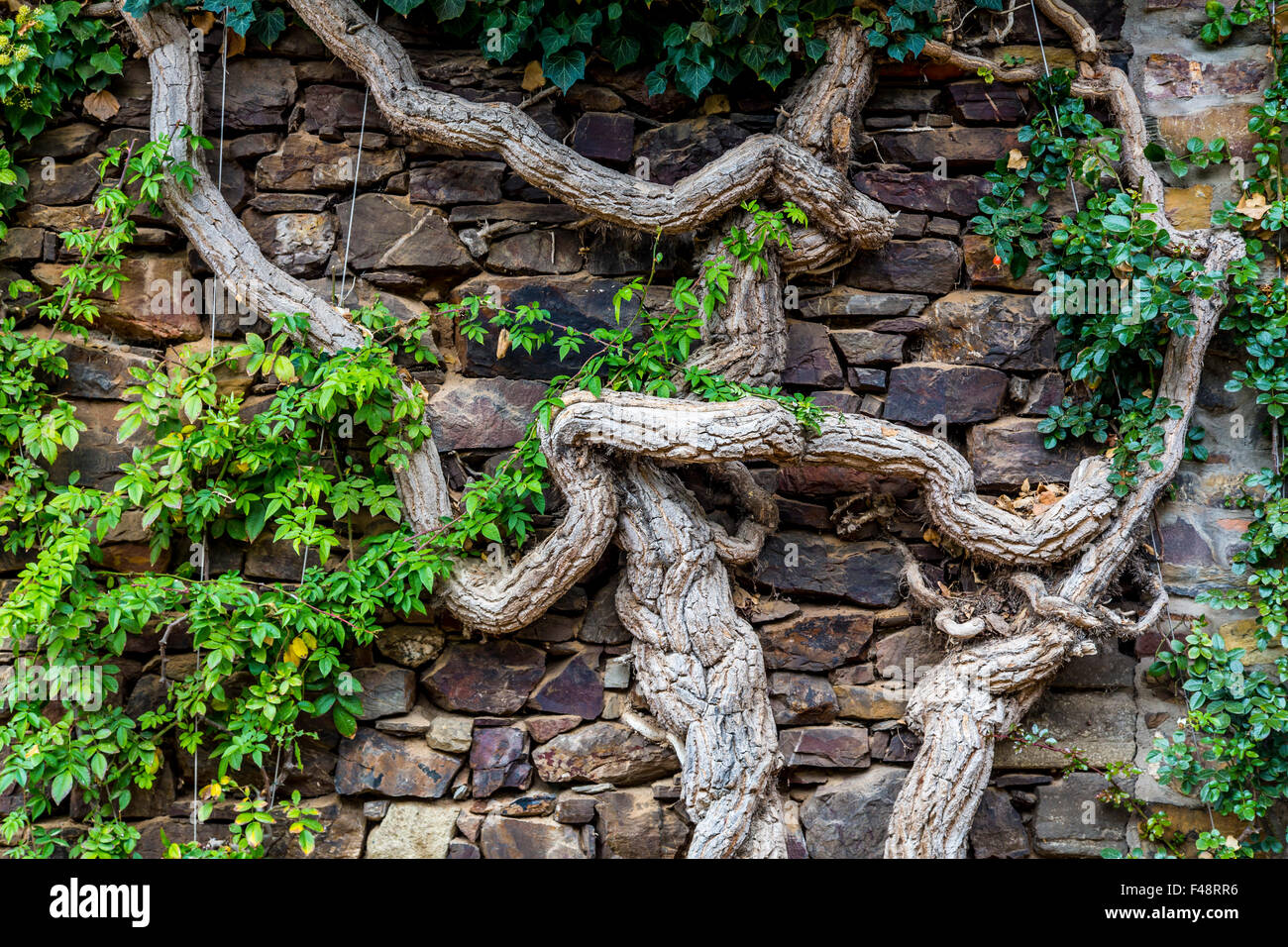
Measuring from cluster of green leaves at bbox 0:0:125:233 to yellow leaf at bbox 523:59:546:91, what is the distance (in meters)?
1.38

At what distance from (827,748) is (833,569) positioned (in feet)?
1.96

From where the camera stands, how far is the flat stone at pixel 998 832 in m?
2.88

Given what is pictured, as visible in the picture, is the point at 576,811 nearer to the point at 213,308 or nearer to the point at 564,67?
the point at 213,308

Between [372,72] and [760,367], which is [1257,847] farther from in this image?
[372,72]

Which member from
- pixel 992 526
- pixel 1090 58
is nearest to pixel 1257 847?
pixel 992 526

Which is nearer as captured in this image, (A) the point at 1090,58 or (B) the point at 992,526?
(B) the point at 992,526

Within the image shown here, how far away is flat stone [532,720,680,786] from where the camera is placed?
289cm

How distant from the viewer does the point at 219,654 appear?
2.66m

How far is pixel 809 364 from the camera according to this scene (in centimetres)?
307

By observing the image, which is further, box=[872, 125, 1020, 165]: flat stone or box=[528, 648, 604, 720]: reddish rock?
box=[872, 125, 1020, 165]: flat stone

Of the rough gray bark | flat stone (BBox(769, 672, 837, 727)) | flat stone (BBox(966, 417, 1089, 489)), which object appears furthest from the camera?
flat stone (BBox(966, 417, 1089, 489))

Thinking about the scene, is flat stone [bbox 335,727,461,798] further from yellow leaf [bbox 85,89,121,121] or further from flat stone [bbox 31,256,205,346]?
yellow leaf [bbox 85,89,121,121]

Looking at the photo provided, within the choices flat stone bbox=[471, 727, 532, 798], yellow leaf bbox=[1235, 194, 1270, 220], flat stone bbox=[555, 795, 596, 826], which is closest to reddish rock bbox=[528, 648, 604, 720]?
flat stone bbox=[471, 727, 532, 798]
